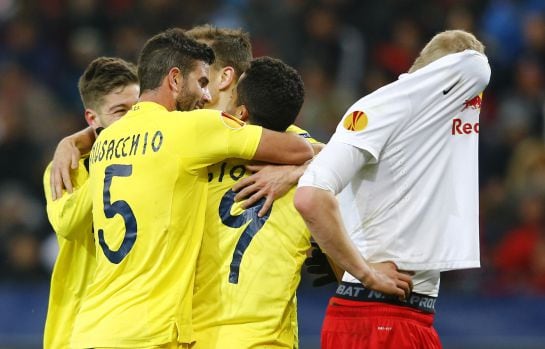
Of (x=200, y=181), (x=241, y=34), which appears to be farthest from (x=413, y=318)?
(x=241, y=34)

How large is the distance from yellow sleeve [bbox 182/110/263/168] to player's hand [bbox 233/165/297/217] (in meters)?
0.13

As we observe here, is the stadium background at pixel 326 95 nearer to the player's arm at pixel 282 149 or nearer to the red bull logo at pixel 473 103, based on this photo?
the player's arm at pixel 282 149

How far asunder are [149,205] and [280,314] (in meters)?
0.68

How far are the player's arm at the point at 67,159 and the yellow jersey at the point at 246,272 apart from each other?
946mm

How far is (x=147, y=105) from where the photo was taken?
4.45m

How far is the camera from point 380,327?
4.17 m

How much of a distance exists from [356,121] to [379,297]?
699 mm

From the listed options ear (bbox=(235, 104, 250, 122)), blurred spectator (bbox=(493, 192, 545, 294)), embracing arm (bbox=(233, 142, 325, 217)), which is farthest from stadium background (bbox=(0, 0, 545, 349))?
embracing arm (bbox=(233, 142, 325, 217))

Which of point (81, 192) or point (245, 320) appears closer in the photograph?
point (245, 320)

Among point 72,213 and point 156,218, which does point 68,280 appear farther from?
point 156,218

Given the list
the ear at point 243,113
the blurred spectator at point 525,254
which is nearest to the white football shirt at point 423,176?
the ear at point 243,113

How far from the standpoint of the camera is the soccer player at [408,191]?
406 cm

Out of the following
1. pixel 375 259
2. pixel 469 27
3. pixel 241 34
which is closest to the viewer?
pixel 375 259

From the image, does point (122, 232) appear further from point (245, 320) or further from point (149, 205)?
point (245, 320)
